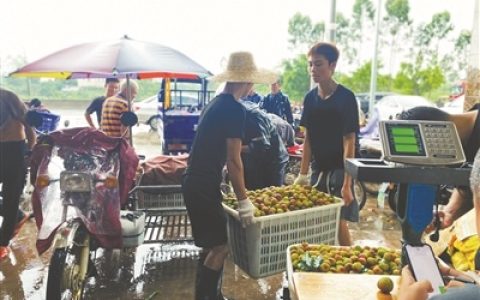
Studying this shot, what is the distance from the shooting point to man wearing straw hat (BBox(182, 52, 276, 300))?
2661mm

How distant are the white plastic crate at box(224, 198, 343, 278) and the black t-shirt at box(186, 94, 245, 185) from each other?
344 mm

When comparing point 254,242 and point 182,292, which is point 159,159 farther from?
point 254,242

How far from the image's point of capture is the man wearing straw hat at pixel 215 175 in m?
2.66

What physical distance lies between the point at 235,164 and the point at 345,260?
86 centimetres

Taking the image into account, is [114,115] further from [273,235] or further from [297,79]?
[297,79]

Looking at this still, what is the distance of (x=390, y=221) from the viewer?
5410mm

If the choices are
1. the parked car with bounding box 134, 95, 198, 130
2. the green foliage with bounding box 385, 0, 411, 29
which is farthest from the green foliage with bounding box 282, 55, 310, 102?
the parked car with bounding box 134, 95, 198, 130

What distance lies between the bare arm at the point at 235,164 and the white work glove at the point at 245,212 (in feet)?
0.14

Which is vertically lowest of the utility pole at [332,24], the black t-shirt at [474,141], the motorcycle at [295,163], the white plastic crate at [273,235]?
the motorcycle at [295,163]

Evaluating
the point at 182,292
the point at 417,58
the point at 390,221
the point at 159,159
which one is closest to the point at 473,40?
the point at 390,221

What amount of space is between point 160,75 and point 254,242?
3.89 metres

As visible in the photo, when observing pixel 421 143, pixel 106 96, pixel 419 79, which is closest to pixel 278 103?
pixel 106 96

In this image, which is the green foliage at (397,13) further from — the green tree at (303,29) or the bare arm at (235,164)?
the bare arm at (235,164)

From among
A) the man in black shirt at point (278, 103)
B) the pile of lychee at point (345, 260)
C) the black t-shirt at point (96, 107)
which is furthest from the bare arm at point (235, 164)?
the black t-shirt at point (96, 107)
